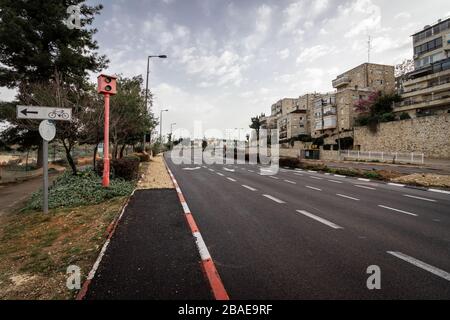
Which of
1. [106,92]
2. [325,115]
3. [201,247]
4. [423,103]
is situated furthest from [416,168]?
[325,115]

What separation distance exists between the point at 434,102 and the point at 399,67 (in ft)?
122

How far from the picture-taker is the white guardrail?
30.3m

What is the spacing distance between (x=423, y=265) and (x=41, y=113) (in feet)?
31.9

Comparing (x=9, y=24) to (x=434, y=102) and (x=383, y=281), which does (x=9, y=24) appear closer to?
(x=383, y=281)

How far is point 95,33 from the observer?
71.9 feet

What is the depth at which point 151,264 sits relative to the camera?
3.80 meters

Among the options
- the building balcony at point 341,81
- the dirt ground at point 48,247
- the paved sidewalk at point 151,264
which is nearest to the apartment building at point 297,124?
the building balcony at point 341,81

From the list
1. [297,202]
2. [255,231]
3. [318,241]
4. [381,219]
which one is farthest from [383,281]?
[297,202]

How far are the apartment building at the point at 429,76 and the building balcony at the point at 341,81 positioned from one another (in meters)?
15.9

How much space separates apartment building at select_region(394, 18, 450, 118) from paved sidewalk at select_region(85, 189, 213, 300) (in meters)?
50.0

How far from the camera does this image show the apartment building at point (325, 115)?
2459 inches

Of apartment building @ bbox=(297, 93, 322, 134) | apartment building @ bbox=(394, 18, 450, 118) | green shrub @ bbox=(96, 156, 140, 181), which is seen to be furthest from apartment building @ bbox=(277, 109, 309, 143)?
green shrub @ bbox=(96, 156, 140, 181)

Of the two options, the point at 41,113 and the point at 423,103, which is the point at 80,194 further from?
the point at 423,103

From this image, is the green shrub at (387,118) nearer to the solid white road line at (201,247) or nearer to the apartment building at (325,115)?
the apartment building at (325,115)
